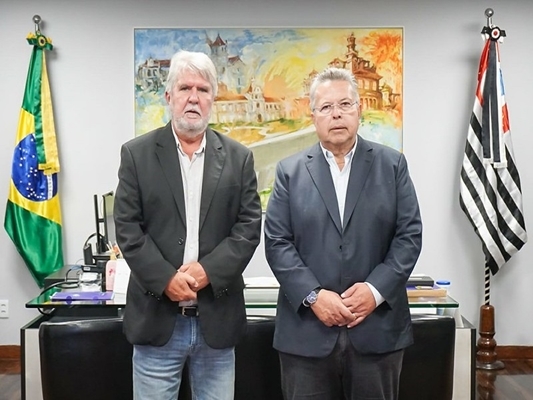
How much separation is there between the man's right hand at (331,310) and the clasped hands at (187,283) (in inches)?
13.3

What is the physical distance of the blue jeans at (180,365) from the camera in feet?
6.44

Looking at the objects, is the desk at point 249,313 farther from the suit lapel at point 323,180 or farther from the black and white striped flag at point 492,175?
the black and white striped flag at point 492,175

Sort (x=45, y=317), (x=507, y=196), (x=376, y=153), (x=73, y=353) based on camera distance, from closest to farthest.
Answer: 1. (x=376, y=153)
2. (x=73, y=353)
3. (x=45, y=317)
4. (x=507, y=196)

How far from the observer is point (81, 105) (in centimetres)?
428

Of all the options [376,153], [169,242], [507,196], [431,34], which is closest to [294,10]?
[431,34]

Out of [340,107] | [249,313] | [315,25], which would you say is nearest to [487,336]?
[249,313]

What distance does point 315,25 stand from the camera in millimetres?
4250

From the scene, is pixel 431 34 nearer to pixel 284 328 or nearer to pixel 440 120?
pixel 440 120

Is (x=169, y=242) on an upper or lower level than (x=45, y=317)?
upper

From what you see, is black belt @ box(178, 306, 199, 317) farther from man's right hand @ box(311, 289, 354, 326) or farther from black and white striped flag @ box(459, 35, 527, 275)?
black and white striped flag @ box(459, 35, 527, 275)

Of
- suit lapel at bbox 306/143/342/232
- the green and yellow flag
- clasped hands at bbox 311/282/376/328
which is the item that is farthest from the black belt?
the green and yellow flag

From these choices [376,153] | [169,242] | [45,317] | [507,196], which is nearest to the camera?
[169,242]

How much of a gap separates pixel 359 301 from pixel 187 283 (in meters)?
0.50

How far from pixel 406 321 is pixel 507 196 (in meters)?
2.32
